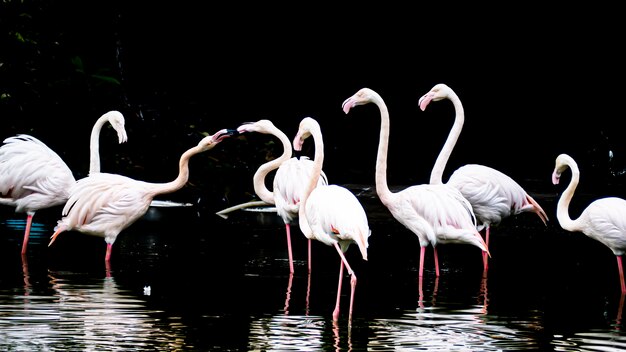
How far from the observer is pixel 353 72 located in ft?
51.0

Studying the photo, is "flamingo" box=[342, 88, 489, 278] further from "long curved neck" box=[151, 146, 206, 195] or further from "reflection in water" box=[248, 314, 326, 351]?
"reflection in water" box=[248, 314, 326, 351]

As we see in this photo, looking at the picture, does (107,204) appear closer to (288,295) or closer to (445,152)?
(288,295)

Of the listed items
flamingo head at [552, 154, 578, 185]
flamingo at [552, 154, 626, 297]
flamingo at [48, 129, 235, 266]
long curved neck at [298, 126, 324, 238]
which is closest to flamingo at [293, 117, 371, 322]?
long curved neck at [298, 126, 324, 238]

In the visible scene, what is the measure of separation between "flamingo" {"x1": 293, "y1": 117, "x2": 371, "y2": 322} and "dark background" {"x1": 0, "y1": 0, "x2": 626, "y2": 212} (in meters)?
6.50

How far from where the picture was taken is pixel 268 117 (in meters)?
16.0

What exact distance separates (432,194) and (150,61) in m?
9.15

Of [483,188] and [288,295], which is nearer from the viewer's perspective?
[288,295]

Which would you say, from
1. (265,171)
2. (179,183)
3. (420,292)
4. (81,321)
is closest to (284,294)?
(420,292)

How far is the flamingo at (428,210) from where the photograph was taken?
7.81 metres

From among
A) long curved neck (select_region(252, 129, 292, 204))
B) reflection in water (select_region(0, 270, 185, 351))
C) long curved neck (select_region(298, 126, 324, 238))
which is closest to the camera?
reflection in water (select_region(0, 270, 185, 351))

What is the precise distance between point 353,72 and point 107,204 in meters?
7.71

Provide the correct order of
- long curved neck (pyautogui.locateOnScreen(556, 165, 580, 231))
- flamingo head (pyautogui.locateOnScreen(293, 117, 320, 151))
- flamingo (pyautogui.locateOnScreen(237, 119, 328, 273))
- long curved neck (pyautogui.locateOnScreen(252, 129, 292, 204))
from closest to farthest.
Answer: flamingo head (pyautogui.locateOnScreen(293, 117, 320, 151))
long curved neck (pyautogui.locateOnScreen(556, 165, 580, 231))
flamingo (pyautogui.locateOnScreen(237, 119, 328, 273))
long curved neck (pyautogui.locateOnScreen(252, 129, 292, 204))

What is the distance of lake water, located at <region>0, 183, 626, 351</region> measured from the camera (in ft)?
18.2

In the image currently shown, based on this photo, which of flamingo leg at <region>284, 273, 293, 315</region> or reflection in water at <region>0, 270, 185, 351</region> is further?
flamingo leg at <region>284, 273, 293, 315</region>
